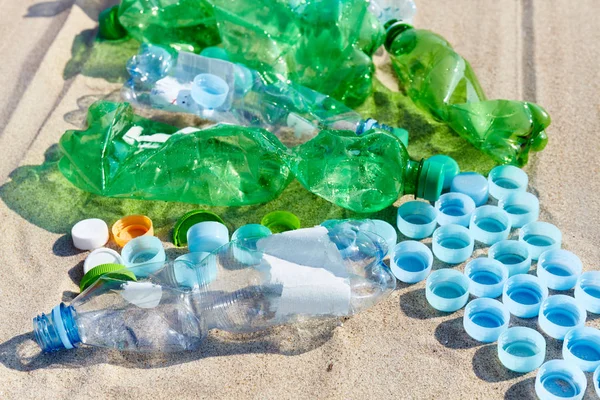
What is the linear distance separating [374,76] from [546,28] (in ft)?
3.33

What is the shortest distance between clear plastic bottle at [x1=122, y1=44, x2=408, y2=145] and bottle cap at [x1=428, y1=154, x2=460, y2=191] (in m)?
0.18

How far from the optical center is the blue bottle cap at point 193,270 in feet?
8.71

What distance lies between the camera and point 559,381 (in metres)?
2.40

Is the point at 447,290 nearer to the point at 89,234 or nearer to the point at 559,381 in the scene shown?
the point at 559,381

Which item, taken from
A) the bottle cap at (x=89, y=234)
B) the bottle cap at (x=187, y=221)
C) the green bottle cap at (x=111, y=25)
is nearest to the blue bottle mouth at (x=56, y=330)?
the bottle cap at (x=89, y=234)

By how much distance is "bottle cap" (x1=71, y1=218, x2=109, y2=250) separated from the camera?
2.88 metres

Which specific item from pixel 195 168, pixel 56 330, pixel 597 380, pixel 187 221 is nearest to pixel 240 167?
pixel 195 168

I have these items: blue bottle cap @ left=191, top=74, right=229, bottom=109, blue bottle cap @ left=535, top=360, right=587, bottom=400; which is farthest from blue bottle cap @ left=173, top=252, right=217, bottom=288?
blue bottle cap @ left=535, top=360, right=587, bottom=400

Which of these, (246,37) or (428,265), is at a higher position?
(246,37)

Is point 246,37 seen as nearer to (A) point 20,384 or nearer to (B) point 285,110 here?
(B) point 285,110

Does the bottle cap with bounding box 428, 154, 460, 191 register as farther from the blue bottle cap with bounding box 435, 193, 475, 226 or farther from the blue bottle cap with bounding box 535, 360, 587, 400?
the blue bottle cap with bounding box 535, 360, 587, 400

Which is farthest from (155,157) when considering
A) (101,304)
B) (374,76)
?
(374,76)

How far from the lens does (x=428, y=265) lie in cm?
279

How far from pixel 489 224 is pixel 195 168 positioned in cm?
113
